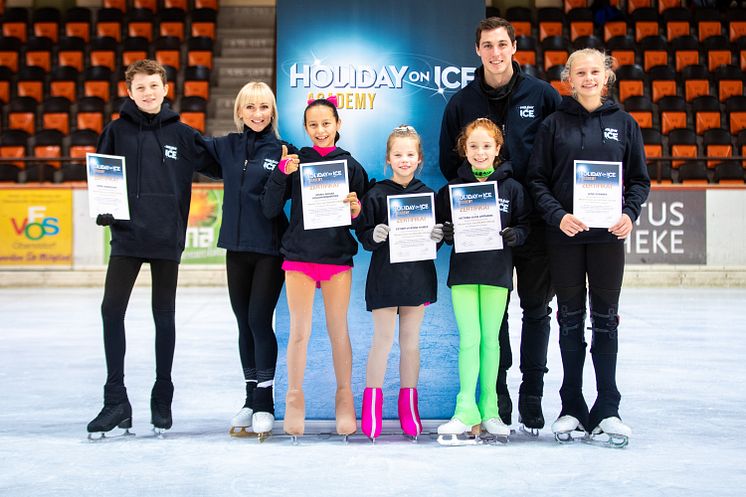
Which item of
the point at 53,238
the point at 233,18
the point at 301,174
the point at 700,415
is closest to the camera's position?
the point at 301,174

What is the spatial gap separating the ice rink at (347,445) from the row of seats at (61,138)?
607cm

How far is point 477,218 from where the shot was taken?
3705 millimetres

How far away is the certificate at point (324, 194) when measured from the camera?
3676 millimetres

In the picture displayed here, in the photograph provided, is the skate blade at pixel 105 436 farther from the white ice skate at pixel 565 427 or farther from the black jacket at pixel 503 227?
the white ice skate at pixel 565 427

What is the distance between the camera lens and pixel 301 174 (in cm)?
368

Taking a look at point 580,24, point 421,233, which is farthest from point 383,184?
point 580,24

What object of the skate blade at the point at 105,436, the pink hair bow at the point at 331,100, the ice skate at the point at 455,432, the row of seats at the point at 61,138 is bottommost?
the skate blade at the point at 105,436

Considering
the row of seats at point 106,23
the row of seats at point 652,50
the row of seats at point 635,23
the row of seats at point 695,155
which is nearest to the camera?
the row of seats at point 695,155

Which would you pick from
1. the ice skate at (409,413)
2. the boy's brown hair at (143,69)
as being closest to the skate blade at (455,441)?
the ice skate at (409,413)

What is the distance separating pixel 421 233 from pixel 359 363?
728mm

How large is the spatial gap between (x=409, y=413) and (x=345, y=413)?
272 millimetres

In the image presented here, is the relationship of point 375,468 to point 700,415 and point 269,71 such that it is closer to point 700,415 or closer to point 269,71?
point 700,415

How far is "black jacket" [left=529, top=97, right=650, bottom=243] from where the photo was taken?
3.71m

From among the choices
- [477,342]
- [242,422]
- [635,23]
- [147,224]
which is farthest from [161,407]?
[635,23]
